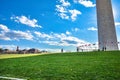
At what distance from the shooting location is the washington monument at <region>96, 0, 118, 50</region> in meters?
55.7

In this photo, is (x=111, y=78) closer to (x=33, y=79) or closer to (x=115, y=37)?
(x=33, y=79)

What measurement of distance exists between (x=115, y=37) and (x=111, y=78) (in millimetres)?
49343

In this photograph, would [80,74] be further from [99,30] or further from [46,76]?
[99,30]

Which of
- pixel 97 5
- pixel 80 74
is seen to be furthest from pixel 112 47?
pixel 80 74

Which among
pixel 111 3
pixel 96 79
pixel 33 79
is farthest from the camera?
pixel 111 3

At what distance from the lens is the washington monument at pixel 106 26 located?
183 feet

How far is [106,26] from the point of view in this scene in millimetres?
56438

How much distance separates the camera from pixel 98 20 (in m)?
56.1

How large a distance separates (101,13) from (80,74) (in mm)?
47546

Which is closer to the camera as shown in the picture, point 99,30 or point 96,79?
point 96,79

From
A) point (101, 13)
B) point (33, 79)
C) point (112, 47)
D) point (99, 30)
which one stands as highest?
point (101, 13)

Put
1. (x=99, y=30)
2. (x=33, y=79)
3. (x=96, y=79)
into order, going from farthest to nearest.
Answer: (x=99, y=30) < (x=33, y=79) < (x=96, y=79)

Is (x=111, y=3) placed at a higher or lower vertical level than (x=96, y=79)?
higher

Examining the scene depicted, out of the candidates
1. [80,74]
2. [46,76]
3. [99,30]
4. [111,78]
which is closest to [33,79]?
[46,76]
